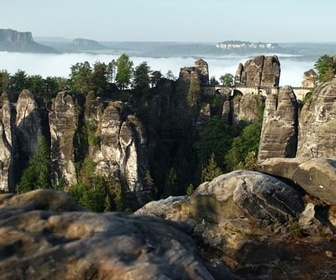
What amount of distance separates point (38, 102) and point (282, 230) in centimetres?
3631

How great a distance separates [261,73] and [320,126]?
1981 centimetres

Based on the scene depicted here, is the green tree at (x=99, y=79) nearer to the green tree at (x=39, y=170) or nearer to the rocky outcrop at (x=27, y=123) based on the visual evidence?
the rocky outcrop at (x=27, y=123)

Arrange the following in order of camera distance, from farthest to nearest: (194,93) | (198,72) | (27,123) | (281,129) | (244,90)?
(198,72) < (244,90) < (194,93) < (27,123) < (281,129)

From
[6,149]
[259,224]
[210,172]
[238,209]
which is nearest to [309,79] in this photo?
[210,172]

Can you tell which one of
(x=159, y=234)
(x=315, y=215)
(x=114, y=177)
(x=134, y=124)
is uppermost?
(x=159, y=234)

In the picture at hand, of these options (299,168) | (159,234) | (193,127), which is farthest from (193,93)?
(159,234)

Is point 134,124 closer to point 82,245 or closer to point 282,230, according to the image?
point 282,230

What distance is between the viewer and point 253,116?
A: 4959 cm

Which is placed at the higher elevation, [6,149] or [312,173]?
[312,173]

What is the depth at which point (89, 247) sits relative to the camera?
7699 mm

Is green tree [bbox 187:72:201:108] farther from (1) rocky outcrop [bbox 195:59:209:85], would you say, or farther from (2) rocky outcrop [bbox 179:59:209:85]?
(1) rocky outcrop [bbox 195:59:209:85]

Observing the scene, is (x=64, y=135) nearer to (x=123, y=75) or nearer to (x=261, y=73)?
(x=123, y=75)

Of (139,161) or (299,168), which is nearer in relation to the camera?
(299,168)

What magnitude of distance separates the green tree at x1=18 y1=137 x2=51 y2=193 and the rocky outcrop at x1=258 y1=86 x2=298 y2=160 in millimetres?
17826
